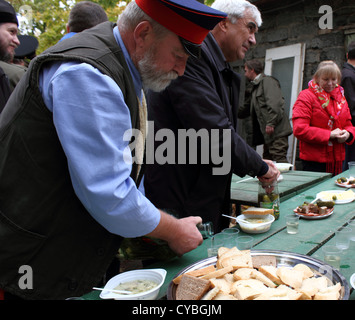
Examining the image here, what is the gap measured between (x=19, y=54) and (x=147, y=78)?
12.9 ft

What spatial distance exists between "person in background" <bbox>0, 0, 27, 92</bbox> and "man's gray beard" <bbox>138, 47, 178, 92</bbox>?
6.90ft

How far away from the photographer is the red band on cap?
1277 millimetres

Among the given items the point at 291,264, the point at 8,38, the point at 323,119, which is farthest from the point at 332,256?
the point at 8,38

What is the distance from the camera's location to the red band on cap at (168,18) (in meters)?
1.28

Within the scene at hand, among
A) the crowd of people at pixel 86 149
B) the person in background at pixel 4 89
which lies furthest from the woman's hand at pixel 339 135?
the person in background at pixel 4 89

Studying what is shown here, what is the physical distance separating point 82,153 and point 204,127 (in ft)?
3.55

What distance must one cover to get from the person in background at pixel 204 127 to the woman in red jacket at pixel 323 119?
1.91m

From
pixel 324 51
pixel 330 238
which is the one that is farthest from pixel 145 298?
pixel 324 51

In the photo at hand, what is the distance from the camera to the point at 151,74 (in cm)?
143

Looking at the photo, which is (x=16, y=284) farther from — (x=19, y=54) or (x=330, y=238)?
(x=19, y=54)

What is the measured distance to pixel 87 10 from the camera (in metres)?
3.16

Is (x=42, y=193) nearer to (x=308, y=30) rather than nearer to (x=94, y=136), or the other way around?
(x=94, y=136)

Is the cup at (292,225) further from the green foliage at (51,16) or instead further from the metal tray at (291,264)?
the green foliage at (51,16)

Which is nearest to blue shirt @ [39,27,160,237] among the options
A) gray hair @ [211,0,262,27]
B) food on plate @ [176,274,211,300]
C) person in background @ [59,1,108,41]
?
food on plate @ [176,274,211,300]
